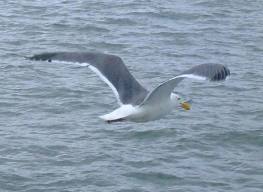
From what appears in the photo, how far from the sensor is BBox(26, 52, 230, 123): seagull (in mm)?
11352

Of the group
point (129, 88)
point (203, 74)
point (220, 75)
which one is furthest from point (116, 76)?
point (220, 75)

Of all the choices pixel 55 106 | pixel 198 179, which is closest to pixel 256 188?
pixel 198 179

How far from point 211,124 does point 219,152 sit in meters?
1.31

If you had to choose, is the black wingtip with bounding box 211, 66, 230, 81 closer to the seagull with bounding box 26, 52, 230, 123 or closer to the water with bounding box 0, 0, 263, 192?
the seagull with bounding box 26, 52, 230, 123

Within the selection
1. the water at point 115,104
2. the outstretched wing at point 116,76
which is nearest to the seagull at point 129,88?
the outstretched wing at point 116,76

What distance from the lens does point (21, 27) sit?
22422 mm

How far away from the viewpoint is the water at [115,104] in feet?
47.0

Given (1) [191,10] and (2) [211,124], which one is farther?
(1) [191,10]

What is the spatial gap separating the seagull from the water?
1.99m

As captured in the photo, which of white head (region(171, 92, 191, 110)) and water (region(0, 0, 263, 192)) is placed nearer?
white head (region(171, 92, 191, 110))

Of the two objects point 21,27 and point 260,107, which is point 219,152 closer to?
point 260,107

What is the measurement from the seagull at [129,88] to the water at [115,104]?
6.53 ft

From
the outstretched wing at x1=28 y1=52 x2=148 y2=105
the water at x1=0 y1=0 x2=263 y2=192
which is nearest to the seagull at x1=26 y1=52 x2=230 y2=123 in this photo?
the outstretched wing at x1=28 y1=52 x2=148 y2=105

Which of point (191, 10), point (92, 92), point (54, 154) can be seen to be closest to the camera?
point (54, 154)
